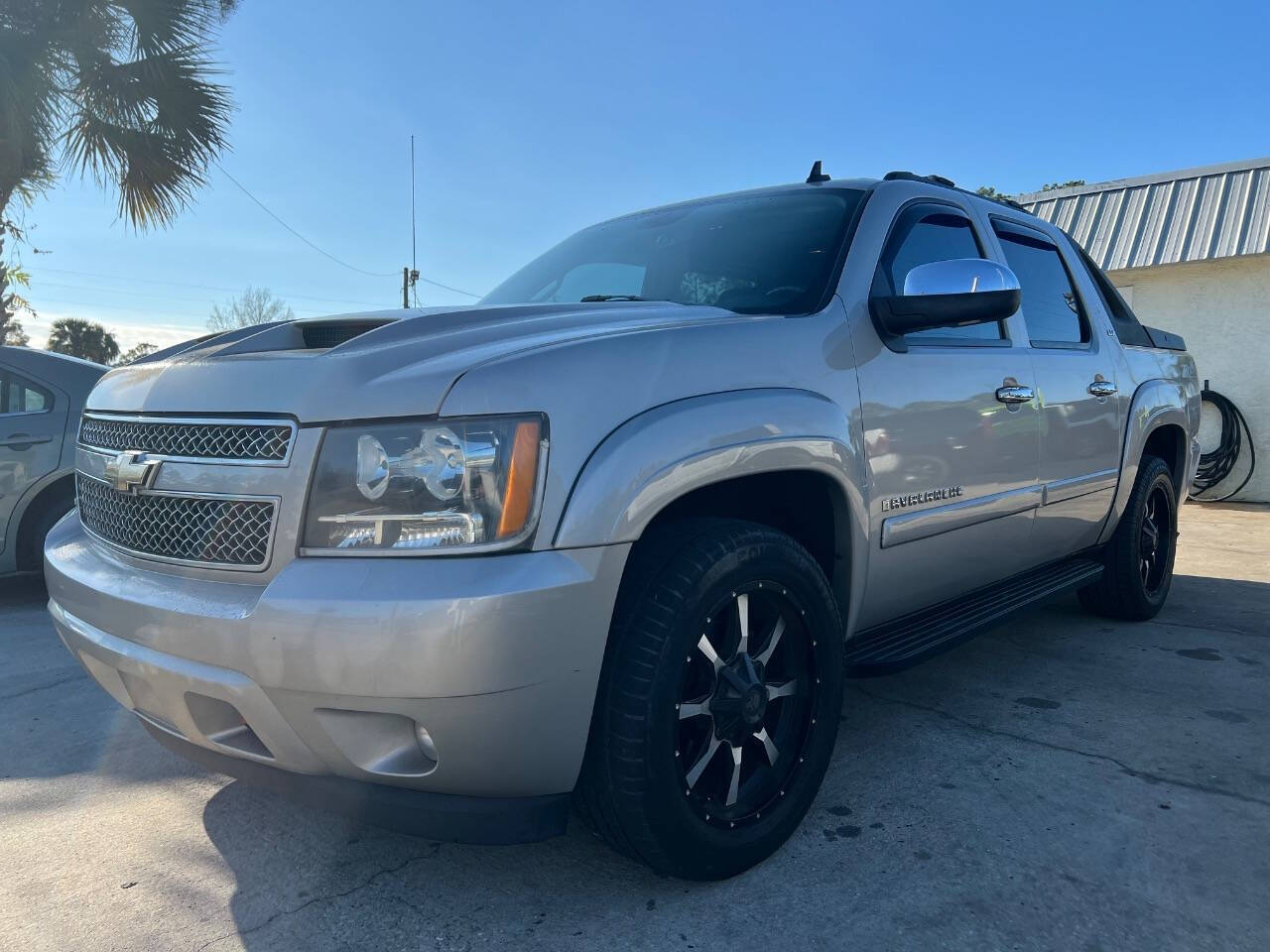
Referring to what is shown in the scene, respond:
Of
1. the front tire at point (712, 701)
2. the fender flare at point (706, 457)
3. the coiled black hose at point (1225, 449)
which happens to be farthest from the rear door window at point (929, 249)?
the coiled black hose at point (1225, 449)

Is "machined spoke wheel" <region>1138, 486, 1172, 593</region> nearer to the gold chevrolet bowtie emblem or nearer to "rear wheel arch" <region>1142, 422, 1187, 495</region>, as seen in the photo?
"rear wheel arch" <region>1142, 422, 1187, 495</region>

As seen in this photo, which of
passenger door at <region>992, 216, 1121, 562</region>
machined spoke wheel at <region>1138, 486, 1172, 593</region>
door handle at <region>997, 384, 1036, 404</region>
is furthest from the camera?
machined spoke wheel at <region>1138, 486, 1172, 593</region>

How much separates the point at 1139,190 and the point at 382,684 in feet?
40.5

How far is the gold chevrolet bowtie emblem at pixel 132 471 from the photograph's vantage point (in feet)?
6.75

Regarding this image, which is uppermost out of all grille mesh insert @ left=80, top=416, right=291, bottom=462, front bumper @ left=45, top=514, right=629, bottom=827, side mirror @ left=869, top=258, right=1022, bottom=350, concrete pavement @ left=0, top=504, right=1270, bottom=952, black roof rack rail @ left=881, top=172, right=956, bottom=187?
black roof rack rail @ left=881, top=172, right=956, bottom=187

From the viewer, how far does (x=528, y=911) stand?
207 cm

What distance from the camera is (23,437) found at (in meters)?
5.05

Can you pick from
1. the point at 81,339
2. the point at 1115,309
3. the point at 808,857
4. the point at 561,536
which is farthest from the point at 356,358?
the point at 81,339

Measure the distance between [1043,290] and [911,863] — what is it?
2.50 meters

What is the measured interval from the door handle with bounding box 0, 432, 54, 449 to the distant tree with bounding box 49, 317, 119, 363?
109ft

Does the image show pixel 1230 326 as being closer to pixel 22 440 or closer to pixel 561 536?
pixel 561 536

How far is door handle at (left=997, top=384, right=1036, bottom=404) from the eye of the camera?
310 centimetres

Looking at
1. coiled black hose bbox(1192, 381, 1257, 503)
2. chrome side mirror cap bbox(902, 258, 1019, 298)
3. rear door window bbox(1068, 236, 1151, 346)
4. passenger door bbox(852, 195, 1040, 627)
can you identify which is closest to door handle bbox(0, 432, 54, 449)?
passenger door bbox(852, 195, 1040, 627)

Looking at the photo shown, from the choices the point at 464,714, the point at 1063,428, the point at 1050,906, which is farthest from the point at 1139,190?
the point at 464,714
